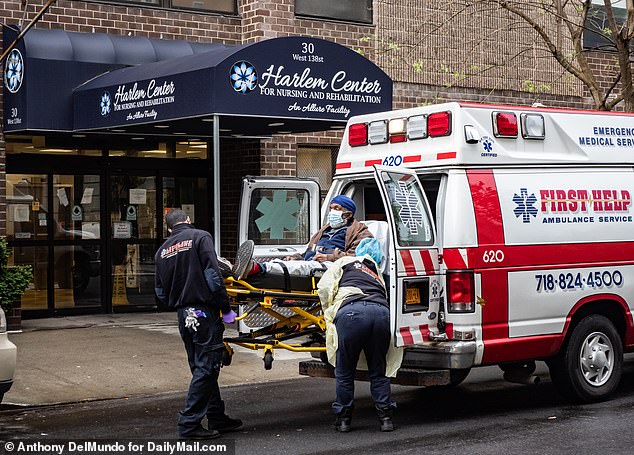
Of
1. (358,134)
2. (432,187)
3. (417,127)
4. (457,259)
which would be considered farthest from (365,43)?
(457,259)

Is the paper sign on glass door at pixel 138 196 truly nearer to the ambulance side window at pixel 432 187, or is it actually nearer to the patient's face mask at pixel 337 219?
the ambulance side window at pixel 432 187

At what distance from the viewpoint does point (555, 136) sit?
31.7ft

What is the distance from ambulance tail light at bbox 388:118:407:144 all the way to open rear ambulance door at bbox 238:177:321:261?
4432 mm

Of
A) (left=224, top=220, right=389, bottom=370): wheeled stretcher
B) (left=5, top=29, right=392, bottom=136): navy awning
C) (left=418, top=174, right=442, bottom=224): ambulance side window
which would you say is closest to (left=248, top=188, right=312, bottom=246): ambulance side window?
(left=5, top=29, right=392, bottom=136): navy awning

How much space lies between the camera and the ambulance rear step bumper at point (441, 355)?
341 inches

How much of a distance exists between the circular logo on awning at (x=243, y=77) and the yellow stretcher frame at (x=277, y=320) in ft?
12.1

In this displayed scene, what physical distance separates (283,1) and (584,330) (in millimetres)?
8671

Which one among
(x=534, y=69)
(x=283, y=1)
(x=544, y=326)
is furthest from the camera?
(x=534, y=69)

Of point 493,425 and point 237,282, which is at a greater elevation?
point 237,282

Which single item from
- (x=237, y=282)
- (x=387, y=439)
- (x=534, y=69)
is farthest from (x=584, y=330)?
(x=534, y=69)

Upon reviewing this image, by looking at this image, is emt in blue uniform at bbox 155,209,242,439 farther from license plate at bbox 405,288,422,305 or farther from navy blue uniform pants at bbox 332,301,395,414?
license plate at bbox 405,288,422,305

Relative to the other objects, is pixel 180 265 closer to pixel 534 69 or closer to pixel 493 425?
pixel 493 425

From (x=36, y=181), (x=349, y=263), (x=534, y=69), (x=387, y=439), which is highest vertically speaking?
(x=534, y=69)

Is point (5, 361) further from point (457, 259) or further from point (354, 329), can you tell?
point (457, 259)
